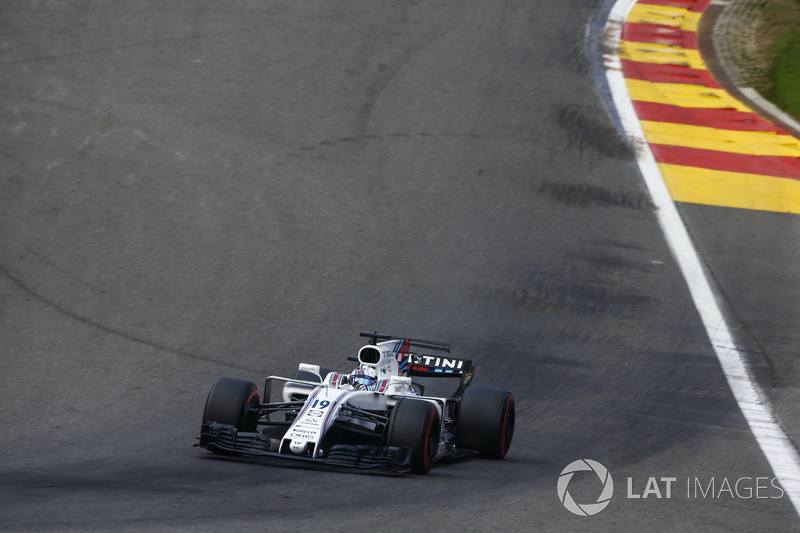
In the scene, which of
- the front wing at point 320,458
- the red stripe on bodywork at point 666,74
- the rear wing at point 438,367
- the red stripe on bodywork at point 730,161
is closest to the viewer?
the front wing at point 320,458

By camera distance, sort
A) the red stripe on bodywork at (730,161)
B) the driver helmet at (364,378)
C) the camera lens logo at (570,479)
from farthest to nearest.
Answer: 1. the red stripe on bodywork at (730,161)
2. the driver helmet at (364,378)
3. the camera lens logo at (570,479)

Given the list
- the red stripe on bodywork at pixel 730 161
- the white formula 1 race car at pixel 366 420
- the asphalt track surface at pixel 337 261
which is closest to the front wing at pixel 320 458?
the white formula 1 race car at pixel 366 420

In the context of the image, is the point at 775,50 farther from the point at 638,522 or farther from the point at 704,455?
the point at 638,522

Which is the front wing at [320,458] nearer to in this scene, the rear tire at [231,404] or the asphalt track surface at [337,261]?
the asphalt track surface at [337,261]

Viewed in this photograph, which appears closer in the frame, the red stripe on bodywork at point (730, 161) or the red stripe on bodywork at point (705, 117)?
the red stripe on bodywork at point (730, 161)

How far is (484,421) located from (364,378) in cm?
97

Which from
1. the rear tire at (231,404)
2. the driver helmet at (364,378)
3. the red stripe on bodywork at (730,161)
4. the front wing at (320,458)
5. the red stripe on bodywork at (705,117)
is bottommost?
the front wing at (320,458)

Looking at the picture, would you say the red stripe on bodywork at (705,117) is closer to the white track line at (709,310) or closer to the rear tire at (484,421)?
the white track line at (709,310)

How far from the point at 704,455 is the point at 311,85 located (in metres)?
9.72

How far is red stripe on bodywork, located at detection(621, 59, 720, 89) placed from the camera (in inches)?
651

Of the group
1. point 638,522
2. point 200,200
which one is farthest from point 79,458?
point 200,200

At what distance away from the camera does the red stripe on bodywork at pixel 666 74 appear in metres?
16.5

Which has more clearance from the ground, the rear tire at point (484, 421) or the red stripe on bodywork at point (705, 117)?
the red stripe on bodywork at point (705, 117)

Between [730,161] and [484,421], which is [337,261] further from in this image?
[730,161]
